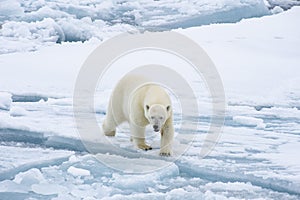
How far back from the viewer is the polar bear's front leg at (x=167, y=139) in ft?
11.1

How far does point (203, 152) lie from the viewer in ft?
11.5

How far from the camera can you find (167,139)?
3.41 meters

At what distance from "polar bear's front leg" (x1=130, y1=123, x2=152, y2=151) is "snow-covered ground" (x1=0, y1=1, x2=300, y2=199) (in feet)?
0.17

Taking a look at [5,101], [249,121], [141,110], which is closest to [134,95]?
[141,110]

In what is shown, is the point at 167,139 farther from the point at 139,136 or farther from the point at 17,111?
the point at 17,111

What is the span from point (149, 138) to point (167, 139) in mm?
430

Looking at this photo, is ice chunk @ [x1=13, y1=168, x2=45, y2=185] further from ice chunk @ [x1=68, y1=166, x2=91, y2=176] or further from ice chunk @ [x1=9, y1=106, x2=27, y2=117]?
ice chunk @ [x1=9, y1=106, x2=27, y2=117]

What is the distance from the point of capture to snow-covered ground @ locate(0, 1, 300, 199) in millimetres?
3020

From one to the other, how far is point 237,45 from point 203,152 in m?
3.38

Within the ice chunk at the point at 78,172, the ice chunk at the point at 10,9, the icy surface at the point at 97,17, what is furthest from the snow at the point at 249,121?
the ice chunk at the point at 10,9

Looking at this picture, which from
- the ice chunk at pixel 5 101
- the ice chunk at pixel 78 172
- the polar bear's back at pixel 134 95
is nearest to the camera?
the ice chunk at pixel 78 172

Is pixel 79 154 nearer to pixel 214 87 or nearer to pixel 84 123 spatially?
pixel 84 123

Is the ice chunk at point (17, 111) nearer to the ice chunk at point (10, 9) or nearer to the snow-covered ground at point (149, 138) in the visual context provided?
the snow-covered ground at point (149, 138)

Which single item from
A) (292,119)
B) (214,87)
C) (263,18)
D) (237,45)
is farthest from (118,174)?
(263,18)
